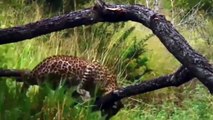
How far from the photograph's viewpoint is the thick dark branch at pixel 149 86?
17.4 ft

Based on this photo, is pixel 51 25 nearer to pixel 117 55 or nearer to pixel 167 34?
pixel 167 34

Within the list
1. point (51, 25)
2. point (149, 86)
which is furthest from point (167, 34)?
point (149, 86)

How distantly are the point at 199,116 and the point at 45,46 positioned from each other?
3.67 metres

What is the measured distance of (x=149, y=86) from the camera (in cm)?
584

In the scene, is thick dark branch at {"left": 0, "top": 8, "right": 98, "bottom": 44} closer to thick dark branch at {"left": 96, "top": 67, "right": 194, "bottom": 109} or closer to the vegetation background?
the vegetation background

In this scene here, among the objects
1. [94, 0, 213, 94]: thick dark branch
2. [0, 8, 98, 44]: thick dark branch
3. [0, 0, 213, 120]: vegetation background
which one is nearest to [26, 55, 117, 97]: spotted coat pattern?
[0, 0, 213, 120]: vegetation background

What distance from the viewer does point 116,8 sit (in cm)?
499

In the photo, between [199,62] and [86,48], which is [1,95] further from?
[86,48]

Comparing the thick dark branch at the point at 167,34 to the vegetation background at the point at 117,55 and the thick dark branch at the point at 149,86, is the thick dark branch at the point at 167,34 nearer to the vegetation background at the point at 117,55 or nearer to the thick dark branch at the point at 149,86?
the thick dark branch at the point at 149,86

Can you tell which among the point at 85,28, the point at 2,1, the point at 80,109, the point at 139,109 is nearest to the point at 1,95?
the point at 80,109

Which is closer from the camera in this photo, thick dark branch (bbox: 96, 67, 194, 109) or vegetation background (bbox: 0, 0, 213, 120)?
thick dark branch (bbox: 96, 67, 194, 109)

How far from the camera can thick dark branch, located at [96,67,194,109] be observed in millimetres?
5309

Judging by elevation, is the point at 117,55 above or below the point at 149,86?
above

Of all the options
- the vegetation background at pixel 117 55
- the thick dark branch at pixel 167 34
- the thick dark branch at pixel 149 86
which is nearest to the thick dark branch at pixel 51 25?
the thick dark branch at pixel 167 34
